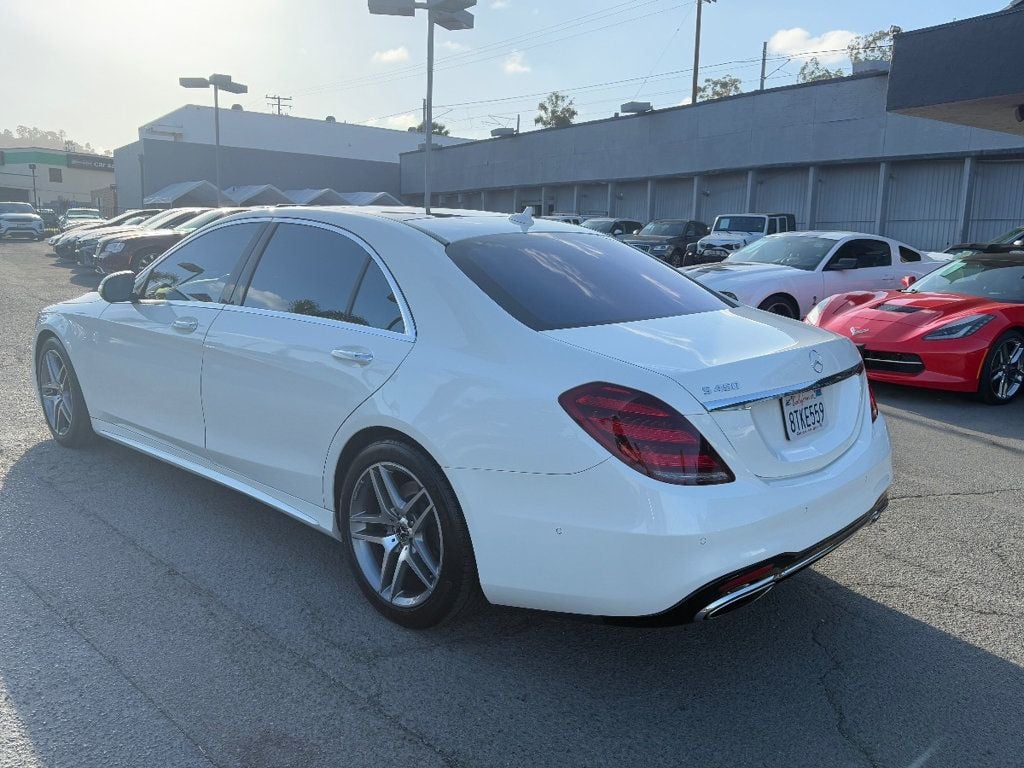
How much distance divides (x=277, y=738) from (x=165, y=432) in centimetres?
238

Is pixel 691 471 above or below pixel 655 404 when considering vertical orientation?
below

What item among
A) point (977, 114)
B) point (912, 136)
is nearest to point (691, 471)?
point (977, 114)

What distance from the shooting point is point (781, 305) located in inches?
436

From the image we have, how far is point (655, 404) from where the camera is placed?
8.83ft

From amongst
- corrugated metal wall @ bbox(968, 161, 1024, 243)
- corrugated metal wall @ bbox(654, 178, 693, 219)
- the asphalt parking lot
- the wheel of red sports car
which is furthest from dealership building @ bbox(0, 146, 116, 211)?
the asphalt parking lot

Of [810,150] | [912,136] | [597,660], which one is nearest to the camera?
[597,660]

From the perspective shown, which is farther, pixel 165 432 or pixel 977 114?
pixel 977 114

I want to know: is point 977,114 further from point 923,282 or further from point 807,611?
point 807,611

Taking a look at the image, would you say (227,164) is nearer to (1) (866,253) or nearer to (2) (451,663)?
(1) (866,253)

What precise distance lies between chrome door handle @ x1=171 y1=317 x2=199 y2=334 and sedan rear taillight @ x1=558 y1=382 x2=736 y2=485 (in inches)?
96.3

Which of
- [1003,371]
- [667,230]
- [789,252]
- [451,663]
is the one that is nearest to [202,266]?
[451,663]

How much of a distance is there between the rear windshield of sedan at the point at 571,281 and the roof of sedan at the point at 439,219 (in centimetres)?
8

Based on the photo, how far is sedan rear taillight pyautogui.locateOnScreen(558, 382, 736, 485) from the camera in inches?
105

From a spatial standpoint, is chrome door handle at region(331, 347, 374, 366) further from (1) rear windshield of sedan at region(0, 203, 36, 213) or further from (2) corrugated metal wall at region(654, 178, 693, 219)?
(1) rear windshield of sedan at region(0, 203, 36, 213)
